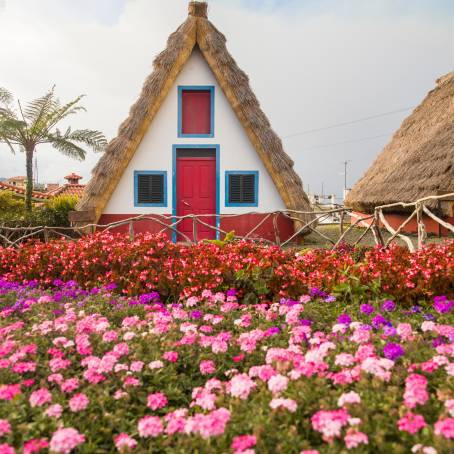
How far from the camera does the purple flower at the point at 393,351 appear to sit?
8.55 feet

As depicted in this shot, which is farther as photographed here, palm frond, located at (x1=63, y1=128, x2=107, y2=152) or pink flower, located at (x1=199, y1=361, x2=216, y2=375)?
palm frond, located at (x1=63, y1=128, x2=107, y2=152)

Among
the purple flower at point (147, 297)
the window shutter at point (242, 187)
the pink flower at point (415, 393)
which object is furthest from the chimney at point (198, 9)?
the pink flower at point (415, 393)

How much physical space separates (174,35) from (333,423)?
11.1m

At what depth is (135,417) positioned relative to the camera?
2.38 m

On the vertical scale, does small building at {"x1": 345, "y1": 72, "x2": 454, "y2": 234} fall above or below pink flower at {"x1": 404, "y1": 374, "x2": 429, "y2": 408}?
above

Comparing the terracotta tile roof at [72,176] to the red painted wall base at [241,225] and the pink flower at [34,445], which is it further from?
the pink flower at [34,445]

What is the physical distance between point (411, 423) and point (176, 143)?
33.4 feet

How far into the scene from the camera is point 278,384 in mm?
2256

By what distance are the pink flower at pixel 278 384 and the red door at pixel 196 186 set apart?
30.9ft

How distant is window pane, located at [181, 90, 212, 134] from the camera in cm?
1157

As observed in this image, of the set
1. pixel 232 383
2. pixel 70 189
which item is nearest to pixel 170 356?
pixel 232 383

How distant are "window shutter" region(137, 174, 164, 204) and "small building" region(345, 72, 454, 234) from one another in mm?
5707

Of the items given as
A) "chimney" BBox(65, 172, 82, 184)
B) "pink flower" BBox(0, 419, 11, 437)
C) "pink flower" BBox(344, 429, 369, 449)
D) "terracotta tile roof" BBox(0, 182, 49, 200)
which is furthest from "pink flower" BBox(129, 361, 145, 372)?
"chimney" BBox(65, 172, 82, 184)

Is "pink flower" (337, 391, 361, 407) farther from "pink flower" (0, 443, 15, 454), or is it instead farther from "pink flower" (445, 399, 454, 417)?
"pink flower" (0, 443, 15, 454)
